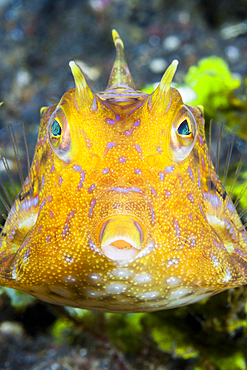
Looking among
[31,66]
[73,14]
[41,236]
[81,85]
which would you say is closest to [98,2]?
[73,14]

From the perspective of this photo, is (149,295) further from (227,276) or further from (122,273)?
(227,276)

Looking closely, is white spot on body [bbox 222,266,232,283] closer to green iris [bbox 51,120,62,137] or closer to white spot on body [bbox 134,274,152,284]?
white spot on body [bbox 134,274,152,284]

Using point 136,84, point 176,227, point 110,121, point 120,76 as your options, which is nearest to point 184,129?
point 110,121

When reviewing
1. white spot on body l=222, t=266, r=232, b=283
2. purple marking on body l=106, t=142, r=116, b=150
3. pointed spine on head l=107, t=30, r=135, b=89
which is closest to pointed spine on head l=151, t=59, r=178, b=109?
purple marking on body l=106, t=142, r=116, b=150

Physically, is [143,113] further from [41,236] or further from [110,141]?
[41,236]

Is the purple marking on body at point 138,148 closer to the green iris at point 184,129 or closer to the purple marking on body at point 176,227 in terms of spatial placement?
the green iris at point 184,129

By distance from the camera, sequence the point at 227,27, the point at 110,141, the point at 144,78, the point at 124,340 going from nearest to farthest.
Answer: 1. the point at 110,141
2. the point at 124,340
3. the point at 144,78
4. the point at 227,27
